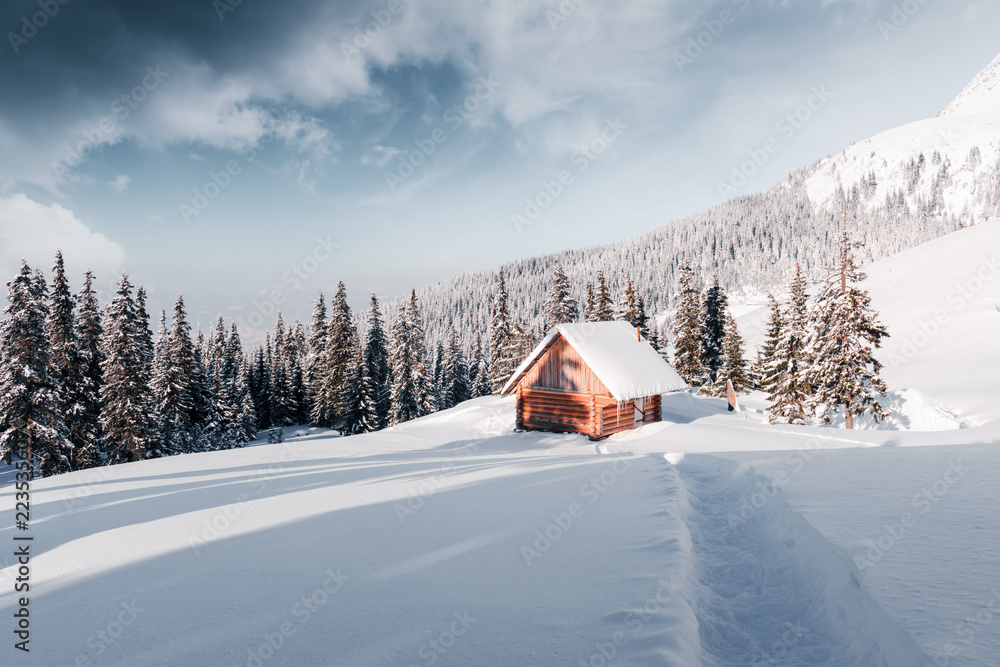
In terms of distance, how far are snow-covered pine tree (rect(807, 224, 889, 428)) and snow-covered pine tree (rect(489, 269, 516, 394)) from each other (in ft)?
85.3

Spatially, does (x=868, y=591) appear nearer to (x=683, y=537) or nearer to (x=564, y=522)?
(x=683, y=537)

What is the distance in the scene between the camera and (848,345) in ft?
76.8

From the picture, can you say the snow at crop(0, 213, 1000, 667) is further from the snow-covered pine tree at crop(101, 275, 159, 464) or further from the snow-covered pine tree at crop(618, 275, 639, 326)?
the snow-covered pine tree at crop(618, 275, 639, 326)

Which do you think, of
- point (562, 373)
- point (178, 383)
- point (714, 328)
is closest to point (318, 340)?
point (178, 383)

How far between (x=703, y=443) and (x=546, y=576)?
13.6 meters

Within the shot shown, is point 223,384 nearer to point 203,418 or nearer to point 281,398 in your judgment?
point 281,398

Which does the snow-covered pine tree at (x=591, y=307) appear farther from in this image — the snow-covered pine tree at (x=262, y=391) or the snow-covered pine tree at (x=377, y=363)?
the snow-covered pine tree at (x=262, y=391)

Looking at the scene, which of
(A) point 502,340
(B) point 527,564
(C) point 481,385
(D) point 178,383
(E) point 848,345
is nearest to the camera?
(B) point 527,564

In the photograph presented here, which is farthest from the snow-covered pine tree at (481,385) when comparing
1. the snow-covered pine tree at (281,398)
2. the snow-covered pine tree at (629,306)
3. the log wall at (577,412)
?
the log wall at (577,412)

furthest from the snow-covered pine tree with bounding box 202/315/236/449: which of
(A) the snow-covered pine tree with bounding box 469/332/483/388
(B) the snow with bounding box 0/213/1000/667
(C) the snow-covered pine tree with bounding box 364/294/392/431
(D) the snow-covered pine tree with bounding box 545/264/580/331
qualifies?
(B) the snow with bounding box 0/213/1000/667

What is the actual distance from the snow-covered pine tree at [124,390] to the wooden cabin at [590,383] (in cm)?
2271

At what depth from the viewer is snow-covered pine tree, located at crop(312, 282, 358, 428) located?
4528 cm

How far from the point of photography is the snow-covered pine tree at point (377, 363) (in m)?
44.8

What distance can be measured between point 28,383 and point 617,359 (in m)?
30.4
